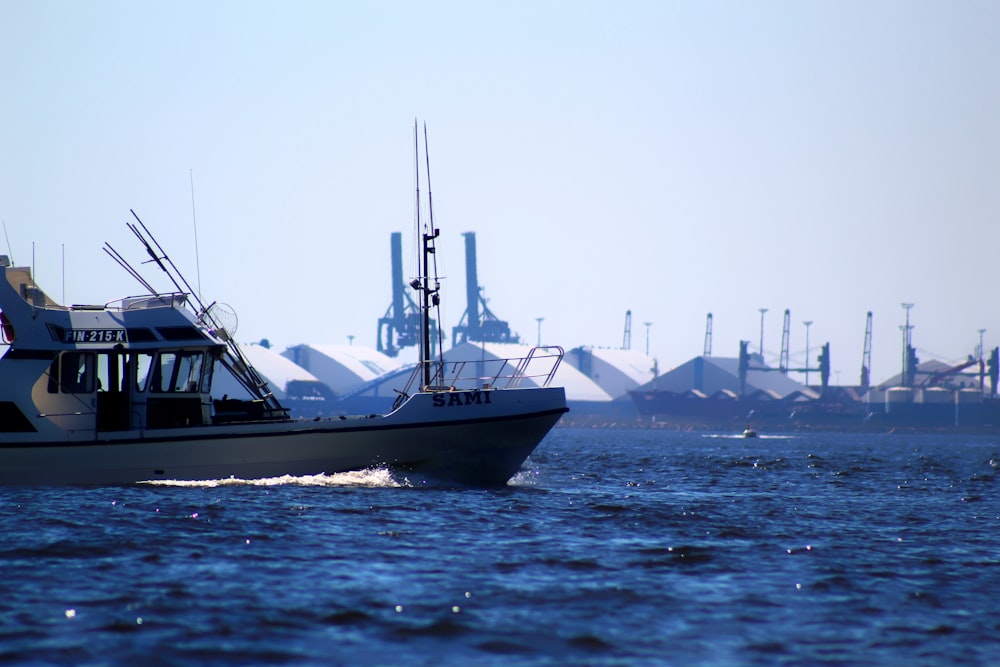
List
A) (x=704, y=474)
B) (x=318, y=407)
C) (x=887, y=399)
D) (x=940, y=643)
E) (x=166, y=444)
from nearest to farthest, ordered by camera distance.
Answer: (x=940, y=643) → (x=166, y=444) → (x=704, y=474) → (x=318, y=407) → (x=887, y=399)

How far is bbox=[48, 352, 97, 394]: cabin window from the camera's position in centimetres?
2809

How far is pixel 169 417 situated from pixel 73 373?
7.96ft

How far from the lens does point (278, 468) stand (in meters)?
27.9

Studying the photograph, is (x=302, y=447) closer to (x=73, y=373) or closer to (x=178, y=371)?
(x=178, y=371)

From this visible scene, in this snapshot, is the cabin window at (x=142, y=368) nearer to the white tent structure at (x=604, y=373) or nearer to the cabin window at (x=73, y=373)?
the cabin window at (x=73, y=373)

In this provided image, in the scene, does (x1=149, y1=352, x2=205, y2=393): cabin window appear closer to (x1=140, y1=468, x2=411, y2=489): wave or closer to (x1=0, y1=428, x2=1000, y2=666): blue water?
(x1=140, y1=468, x2=411, y2=489): wave

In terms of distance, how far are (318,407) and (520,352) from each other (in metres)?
28.6

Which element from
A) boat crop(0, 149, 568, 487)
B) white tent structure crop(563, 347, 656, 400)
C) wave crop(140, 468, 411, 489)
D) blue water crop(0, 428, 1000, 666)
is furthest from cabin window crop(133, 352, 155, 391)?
white tent structure crop(563, 347, 656, 400)

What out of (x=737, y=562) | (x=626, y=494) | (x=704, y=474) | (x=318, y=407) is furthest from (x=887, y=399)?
(x=737, y=562)

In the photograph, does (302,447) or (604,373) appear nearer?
(302,447)

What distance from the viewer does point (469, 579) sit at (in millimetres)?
16422

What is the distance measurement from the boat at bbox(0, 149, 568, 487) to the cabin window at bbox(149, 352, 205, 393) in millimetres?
25

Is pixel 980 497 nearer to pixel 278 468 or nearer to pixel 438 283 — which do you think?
pixel 438 283

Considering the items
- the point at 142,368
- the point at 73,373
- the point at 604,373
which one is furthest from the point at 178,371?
the point at 604,373
